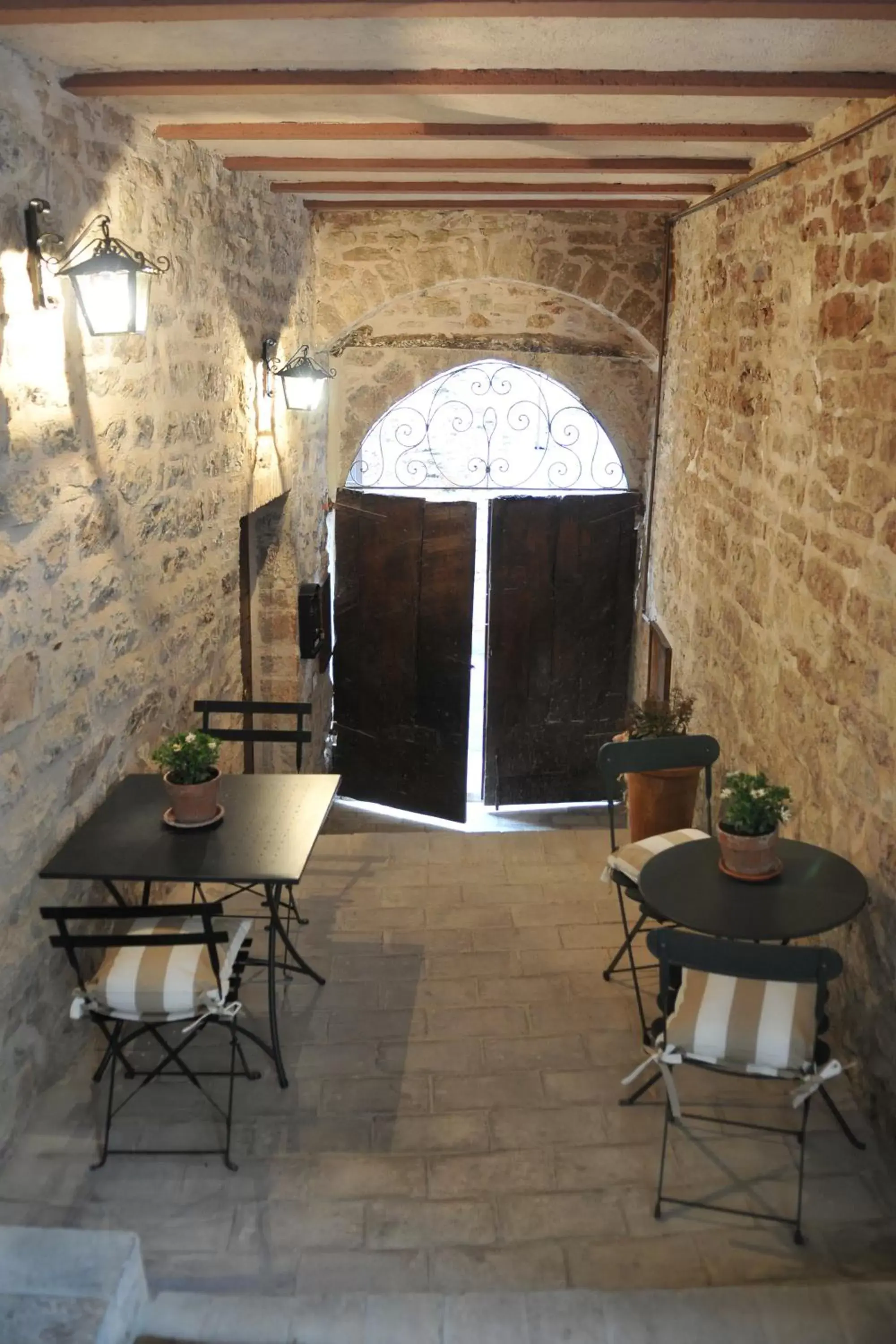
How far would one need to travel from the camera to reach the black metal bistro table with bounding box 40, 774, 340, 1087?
3021 millimetres

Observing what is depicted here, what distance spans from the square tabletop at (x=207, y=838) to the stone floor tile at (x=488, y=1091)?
82cm

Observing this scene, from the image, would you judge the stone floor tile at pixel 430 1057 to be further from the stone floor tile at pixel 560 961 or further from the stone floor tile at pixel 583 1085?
the stone floor tile at pixel 560 961

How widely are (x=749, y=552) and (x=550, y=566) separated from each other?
2.49 meters

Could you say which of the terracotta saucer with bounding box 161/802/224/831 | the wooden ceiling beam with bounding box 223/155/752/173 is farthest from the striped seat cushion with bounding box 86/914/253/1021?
the wooden ceiling beam with bounding box 223/155/752/173

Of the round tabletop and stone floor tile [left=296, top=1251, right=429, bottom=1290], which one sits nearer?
stone floor tile [left=296, top=1251, right=429, bottom=1290]

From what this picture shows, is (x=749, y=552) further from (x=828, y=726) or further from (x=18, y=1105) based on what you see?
(x=18, y=1105)

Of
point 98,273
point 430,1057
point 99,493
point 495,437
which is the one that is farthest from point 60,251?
point 495,437

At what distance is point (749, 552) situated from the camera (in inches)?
174

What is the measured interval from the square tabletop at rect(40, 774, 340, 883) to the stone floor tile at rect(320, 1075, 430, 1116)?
0.72m

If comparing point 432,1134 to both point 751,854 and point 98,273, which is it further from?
point 98,273

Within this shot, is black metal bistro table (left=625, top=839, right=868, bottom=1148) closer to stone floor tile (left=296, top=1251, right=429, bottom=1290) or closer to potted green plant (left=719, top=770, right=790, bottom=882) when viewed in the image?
potted green plant (left=719, top=770, right=790, bottom=882)

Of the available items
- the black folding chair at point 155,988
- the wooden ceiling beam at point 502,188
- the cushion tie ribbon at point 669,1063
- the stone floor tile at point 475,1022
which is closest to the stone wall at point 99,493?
the black folding chair at point 155,988

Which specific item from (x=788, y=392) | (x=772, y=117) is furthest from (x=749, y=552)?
(x=772, y=117)

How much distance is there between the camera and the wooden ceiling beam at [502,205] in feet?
18.2
